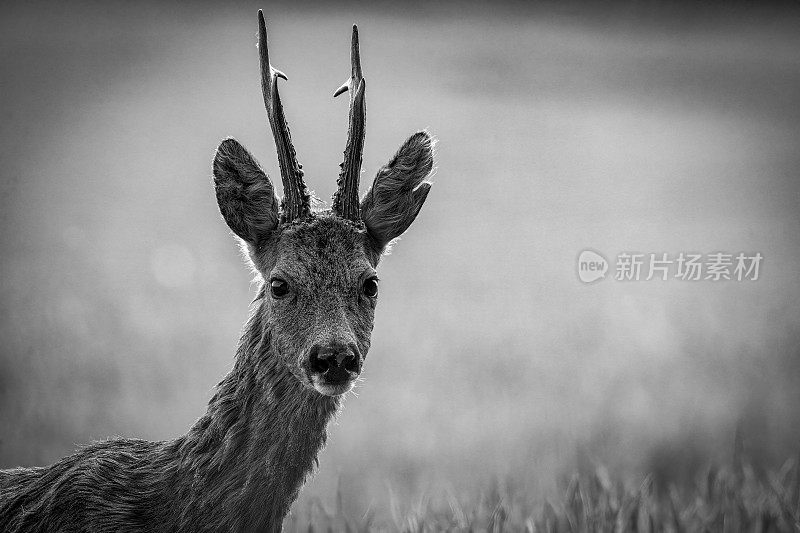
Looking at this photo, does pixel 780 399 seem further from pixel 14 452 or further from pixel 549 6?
pixel 14 452

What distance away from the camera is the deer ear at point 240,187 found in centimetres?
214

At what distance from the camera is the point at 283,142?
2.07m

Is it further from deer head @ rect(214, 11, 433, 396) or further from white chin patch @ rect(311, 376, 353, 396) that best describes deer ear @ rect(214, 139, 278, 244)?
white chin patch @ rect(311, 376, 353, 396)

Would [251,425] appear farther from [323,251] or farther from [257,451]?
[323,251]

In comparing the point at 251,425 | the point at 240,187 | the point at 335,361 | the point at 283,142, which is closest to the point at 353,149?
the point at 283,142

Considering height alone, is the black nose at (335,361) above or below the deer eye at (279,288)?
below

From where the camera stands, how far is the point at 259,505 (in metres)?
2.00

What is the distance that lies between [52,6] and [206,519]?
87.8 inches

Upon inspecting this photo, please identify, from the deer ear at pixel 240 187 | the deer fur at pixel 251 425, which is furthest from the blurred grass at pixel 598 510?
the deer ear at pixel 240 187

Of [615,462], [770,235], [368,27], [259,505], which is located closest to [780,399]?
[770,235]

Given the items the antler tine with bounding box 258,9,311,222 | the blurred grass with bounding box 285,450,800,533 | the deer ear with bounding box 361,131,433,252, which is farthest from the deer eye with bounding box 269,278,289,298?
the blurred grass with bounding box 285,450,800,533

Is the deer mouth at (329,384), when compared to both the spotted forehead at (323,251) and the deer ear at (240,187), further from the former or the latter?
the deer ear at (240,187)

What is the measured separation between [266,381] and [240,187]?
0.49m

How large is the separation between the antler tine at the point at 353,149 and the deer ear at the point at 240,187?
18 centimetres
